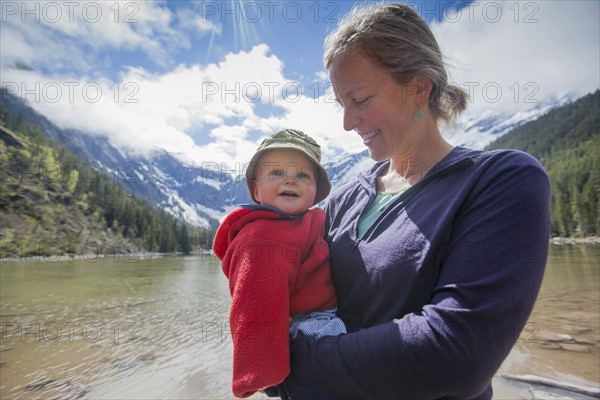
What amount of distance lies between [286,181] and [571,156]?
132 meters

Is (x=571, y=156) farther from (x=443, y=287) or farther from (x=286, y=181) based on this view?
(x=443, y=287)

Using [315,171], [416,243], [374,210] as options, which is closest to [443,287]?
[416,243]

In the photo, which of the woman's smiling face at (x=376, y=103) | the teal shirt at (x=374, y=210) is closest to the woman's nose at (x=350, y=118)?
the woman's smiling face at (x=376, y=103)

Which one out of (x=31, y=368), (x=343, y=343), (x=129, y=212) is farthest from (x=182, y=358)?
(x=129, y=212)

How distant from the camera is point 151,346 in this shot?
33.0ft

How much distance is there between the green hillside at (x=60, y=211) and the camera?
66.7 meters

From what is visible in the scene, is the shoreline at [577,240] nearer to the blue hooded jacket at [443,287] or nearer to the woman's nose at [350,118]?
the woman's nose at [350,118]

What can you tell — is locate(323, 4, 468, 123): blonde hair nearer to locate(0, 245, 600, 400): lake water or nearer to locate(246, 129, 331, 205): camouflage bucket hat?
locate(246, 129, 331, 205): camouflage bucket hat

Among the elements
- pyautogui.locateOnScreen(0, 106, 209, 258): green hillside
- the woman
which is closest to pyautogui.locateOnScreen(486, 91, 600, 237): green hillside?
the woman

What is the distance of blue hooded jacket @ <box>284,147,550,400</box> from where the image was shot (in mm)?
1159

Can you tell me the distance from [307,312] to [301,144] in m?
1.07

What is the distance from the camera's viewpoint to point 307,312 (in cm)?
180

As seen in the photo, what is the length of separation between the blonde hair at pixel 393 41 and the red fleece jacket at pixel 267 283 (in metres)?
0.98

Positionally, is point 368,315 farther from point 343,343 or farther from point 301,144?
point 301,144
